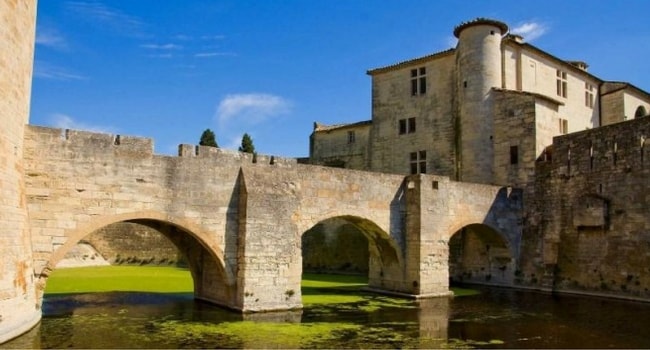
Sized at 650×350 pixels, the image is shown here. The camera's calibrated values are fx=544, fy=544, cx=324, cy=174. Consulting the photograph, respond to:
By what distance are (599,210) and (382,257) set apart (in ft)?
29.5

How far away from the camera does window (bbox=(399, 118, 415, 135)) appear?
30891 millimetres

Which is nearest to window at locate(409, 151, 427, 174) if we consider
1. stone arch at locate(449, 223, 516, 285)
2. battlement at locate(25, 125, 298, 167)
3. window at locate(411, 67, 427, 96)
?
window at locate(411, 67, 427, 96)

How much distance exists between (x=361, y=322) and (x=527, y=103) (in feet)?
49.5

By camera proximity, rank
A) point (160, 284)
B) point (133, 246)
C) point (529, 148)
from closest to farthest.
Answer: point (160, 284) < point (529, 148) < point (133, 246)

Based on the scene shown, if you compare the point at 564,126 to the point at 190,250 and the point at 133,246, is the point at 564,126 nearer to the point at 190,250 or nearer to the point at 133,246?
the point at 190,250

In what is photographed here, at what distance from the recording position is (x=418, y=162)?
30.4 metres

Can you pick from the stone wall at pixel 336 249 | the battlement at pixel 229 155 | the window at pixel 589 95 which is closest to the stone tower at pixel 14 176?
the battlement at pixel 229 155

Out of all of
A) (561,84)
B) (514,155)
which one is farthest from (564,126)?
(514,155)

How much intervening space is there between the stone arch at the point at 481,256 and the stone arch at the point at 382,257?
3.96 meters

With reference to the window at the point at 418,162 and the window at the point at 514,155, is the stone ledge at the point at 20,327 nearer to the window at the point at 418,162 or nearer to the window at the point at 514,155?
the window at the point at 514,155

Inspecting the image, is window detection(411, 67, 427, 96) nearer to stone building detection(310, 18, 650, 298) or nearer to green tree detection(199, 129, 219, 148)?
stone building detection(310, 18, 650, 298)

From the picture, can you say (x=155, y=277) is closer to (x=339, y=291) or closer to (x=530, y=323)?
(x=339, y=291)

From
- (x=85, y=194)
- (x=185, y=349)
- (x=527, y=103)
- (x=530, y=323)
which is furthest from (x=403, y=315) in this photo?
(x=527, y=103)

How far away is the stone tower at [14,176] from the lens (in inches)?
447
